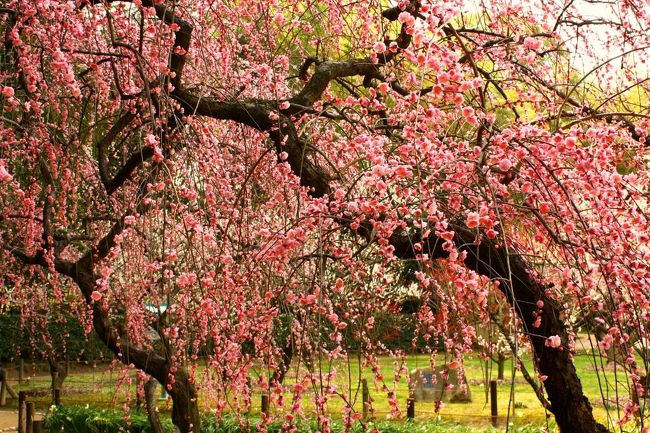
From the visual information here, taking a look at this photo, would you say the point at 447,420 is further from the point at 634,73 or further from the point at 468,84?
the point at 468,84

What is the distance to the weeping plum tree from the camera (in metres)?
2.38

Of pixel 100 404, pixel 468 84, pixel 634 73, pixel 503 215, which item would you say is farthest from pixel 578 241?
pixel 100 404

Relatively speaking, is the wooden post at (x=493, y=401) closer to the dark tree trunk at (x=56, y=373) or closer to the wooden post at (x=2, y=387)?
the dark tree trunk at (x=56, y=373)

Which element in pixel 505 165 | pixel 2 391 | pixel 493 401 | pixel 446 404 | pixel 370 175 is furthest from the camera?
pixel 2 391

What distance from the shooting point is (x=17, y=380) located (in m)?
14.8

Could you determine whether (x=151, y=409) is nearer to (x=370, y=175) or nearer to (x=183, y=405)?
(x=183, y=405)

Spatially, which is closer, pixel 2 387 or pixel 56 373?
pixel 56 373

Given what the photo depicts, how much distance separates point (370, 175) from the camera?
8.82ft

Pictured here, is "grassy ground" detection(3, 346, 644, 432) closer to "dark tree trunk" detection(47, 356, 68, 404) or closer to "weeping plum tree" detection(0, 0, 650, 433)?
"dark tree trunk" detection(47, 356, 68, 404)

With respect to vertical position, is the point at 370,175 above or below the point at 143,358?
above

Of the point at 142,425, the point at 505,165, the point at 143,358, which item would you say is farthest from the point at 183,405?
the point at 505,165

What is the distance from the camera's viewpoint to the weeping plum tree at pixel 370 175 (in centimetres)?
238

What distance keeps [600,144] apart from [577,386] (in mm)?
1411

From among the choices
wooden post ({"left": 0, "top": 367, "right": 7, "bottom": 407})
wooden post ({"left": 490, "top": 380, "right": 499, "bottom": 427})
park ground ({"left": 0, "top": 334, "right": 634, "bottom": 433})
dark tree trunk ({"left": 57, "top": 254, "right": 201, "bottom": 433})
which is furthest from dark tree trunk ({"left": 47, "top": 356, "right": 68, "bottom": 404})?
wooden post ({"left": 490, "top": 380, "right": 499, "bottom": 427})
